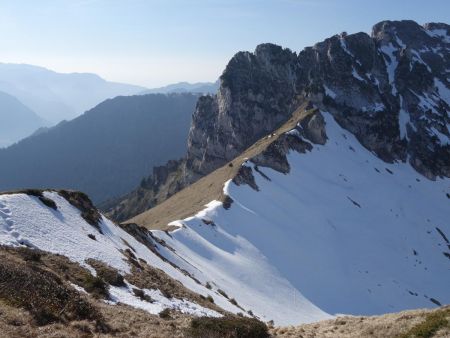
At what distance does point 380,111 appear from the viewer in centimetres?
15850

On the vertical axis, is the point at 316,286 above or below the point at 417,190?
below

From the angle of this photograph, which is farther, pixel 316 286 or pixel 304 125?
pixel 304 125

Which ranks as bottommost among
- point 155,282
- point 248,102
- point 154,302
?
point 155,282

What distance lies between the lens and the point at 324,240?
88875mm

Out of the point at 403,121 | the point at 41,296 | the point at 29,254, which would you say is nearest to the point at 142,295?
the point at 29,254

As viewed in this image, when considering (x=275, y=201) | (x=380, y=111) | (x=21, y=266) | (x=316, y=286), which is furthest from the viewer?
(x=380, y=111)

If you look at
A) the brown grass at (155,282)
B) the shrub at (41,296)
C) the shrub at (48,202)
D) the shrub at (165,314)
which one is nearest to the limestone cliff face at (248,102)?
the shrub at (48,202)

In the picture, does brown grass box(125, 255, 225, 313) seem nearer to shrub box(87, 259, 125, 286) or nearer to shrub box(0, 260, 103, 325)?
shrub box(87, 259, 125, 286)

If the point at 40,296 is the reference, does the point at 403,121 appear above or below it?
above

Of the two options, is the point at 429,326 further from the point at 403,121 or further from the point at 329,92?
the point at 403,121

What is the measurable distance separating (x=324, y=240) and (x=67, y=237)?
215ft

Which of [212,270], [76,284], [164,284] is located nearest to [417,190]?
[212,270]

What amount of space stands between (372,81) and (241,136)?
51.4 meters

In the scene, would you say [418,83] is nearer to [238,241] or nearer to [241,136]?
[241,136]
